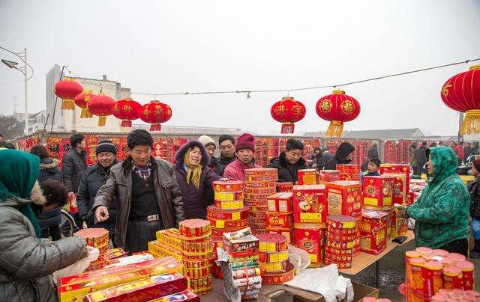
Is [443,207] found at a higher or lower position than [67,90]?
lower

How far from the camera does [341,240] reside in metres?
2.49

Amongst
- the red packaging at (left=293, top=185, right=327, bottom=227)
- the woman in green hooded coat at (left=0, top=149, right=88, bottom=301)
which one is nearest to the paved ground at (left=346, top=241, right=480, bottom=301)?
the red packaging at (left=293, top=185, right=327, bottom=227)

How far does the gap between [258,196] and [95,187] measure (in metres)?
2.03

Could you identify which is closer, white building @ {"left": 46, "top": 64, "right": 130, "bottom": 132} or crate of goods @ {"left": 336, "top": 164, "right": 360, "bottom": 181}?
crate of goods @ {"left": 336, "top": 164, "right": 360, "bottom": 181}

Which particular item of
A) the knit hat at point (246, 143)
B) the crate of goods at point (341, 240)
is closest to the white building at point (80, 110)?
the knit hat at point (246, 143)

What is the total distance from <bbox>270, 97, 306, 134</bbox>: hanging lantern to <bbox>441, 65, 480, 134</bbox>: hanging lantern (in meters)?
2.89

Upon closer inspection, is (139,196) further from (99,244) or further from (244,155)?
(244,155)

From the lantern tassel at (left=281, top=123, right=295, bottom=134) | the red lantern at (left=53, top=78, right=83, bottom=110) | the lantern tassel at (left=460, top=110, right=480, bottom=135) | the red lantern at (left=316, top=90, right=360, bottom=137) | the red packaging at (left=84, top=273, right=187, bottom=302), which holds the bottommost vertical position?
the red packaging at (left=84, top=273, right=187, bottom=302)

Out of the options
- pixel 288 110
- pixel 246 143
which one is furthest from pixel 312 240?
pixel 288 110

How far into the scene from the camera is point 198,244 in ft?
6.04

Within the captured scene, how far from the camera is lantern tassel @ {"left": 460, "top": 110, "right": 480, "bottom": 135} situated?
3.81 meters

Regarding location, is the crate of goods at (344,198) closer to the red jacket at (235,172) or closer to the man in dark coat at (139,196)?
the red jacket at (235,172)

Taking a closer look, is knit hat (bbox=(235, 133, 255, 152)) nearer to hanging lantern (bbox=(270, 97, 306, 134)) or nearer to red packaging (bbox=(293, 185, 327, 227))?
red packaging (bbox=(293, 185, 327, 227))

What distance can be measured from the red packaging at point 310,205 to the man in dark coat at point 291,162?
1657mm
